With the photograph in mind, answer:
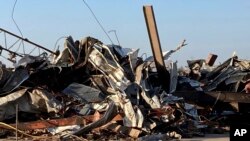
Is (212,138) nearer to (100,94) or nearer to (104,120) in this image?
(104,120)

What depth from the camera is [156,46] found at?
1246 centimetres

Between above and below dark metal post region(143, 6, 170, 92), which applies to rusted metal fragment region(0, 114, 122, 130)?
below

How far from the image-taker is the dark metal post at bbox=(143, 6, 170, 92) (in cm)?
1235

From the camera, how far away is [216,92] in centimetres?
1210

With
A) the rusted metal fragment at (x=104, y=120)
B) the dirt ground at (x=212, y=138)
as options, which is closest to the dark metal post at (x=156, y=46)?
the dirt ground at (x=212, y=138)

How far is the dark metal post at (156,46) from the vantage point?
40.5 ft

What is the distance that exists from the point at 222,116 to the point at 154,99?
200 cm

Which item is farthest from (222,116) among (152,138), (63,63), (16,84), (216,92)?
(16,84)

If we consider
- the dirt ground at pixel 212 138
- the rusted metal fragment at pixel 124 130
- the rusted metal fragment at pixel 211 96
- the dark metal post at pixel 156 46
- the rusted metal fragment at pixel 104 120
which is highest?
the dark metal post at pixel 156 46

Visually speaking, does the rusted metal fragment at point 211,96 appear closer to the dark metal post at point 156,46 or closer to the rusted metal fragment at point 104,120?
the dark metal post at point 156,46

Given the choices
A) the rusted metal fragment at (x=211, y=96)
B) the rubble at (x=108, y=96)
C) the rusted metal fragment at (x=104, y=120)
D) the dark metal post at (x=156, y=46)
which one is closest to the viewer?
the rusted metal fragment at (x=104, y=120)

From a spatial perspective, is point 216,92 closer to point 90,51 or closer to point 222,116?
point 222,116

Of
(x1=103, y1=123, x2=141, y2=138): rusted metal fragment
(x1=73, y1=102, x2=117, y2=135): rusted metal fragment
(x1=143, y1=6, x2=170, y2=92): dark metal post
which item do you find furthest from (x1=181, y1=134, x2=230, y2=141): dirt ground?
(x1=143, y1=6, x2=170, y2=92): dark metal post

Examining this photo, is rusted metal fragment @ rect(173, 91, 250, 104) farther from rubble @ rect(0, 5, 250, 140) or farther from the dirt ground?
the dirt ground
